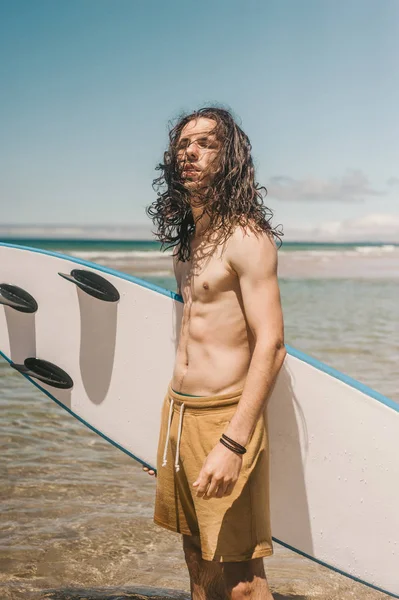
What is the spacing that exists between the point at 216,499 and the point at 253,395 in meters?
0.32

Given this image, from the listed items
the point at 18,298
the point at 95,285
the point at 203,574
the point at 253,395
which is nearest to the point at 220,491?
the point at 253,395

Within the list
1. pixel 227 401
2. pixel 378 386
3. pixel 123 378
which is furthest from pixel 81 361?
pixel 378 386

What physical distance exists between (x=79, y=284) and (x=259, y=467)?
3.97 ft

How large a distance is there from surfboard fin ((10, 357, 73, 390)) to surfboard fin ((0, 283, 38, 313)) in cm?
21

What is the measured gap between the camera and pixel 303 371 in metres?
2.51

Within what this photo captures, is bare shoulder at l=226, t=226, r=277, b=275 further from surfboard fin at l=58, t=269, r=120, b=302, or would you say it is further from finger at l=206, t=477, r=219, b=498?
surfboard fin at l=58, t=269, r=120, b=302

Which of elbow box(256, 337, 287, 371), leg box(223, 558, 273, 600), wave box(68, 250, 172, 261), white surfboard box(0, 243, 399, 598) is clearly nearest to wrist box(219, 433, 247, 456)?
elbow box(256, 337, 287, 371)

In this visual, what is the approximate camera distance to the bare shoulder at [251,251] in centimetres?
192

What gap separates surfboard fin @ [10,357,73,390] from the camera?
3090 millimetres

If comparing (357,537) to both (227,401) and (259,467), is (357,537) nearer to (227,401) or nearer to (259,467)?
(259,467)

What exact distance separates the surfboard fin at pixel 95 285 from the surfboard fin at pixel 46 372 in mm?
391

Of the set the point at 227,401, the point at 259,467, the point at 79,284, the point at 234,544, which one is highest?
the point at 79,284

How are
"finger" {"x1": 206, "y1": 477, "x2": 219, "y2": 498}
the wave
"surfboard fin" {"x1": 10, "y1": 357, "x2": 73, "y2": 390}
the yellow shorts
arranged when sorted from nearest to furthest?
1. "finger" {"x1": 206, "y1": 477, "x2": 219, "y2": 498}
2. the yellow shorts
3. "surfboard fin" {"x1": 10, "y1": 357, "x2": 73, "y2": 390}
4. the wave

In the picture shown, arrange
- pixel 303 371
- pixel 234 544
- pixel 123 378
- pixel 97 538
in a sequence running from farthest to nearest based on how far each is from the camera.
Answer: pixel 97 538 → pixel 123 378 → pixel 303 371 → pixel 234 544
